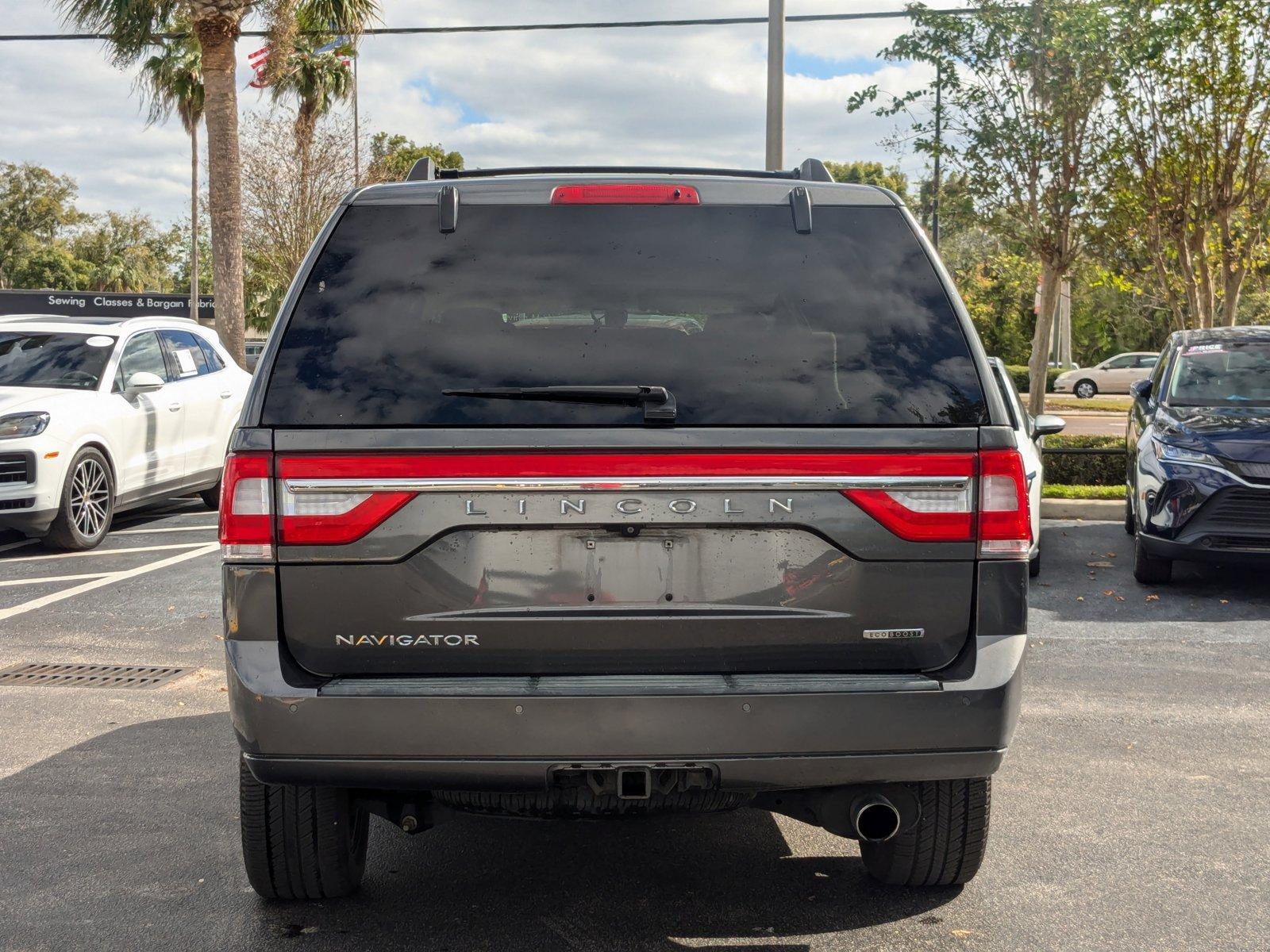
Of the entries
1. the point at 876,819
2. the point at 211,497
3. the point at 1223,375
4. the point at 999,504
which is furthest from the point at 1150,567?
the point at 211,497

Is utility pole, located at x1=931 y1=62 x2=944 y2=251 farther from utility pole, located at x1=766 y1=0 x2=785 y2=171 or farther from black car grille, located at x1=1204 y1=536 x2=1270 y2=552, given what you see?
black car grille, located at x1=1204 y1=536 x2=1270 y2=552

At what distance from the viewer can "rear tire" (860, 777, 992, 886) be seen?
373cm

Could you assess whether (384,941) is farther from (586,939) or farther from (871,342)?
(871,342)

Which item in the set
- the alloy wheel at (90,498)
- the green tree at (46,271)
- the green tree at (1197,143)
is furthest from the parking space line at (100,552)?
the green tree at (46,271)

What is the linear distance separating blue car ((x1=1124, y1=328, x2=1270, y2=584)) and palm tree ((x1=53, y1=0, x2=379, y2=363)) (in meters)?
11.5

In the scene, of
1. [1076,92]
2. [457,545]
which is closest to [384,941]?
[457,545]

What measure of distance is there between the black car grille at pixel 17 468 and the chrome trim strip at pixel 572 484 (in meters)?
7.77

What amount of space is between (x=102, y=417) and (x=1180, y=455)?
8.02m

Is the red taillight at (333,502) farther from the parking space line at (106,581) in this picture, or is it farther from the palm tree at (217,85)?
the palm tree at (217,85)

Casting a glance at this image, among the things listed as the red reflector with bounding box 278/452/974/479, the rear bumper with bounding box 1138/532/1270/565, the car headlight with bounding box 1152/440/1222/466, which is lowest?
the rear bumper with bounding box 1138/532/1270/565

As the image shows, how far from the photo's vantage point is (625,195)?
347cm

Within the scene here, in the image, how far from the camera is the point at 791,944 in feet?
11.9

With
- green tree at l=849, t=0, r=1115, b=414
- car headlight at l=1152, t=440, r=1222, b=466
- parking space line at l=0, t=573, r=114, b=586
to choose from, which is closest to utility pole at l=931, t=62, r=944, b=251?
green tree at l=849, t=0, r=1115, b=414

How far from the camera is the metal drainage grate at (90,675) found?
6695mm
